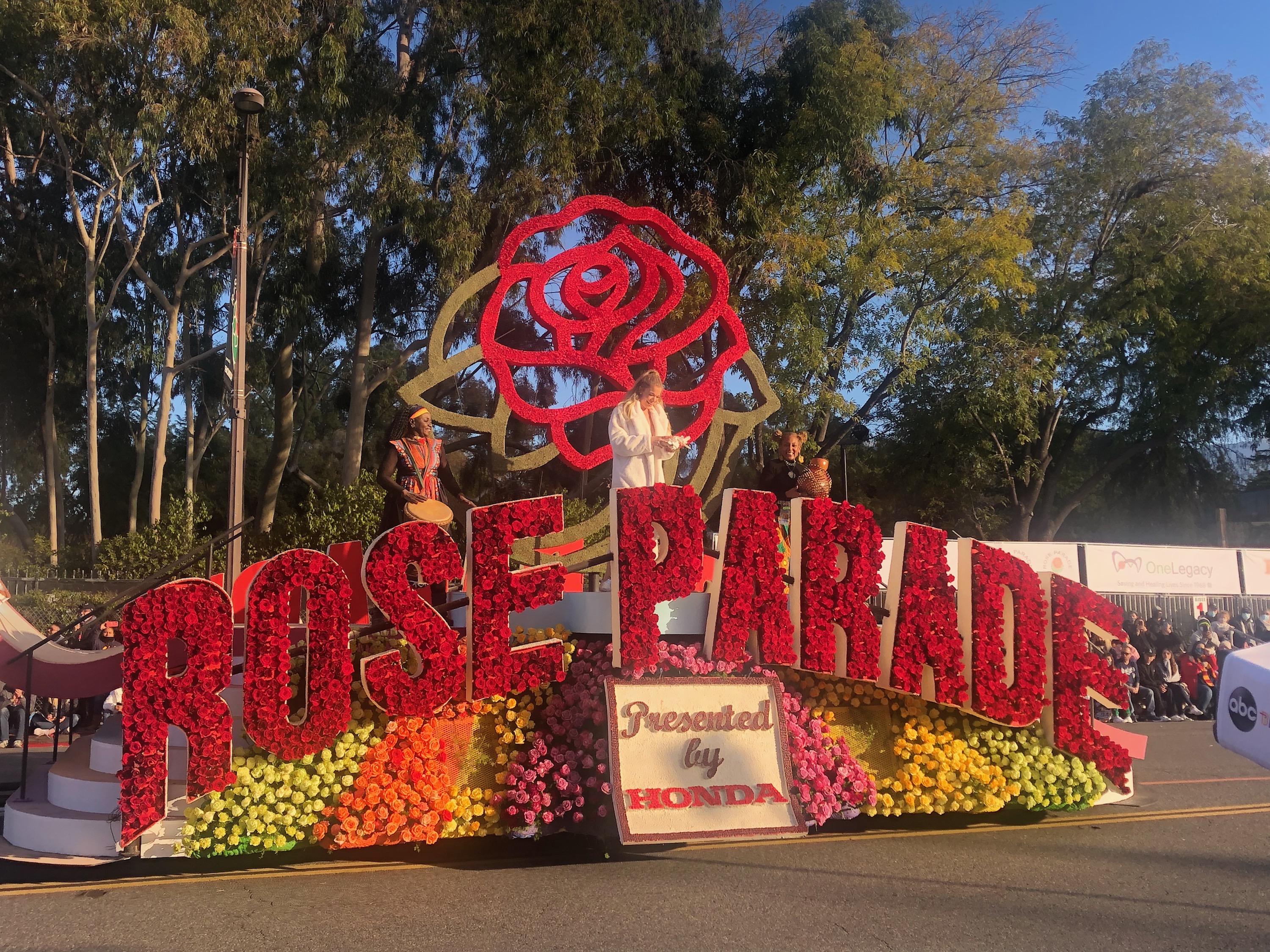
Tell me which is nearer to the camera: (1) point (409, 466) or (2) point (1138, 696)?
(1) point (409, 466)

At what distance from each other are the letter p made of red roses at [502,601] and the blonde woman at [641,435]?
Answer: 4.44 feet

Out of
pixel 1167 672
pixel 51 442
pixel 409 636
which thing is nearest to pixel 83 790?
pixel 409 636

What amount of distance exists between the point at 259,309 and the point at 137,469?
8446 millimetres

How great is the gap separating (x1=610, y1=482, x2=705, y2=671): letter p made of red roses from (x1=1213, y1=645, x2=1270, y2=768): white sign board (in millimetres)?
3537

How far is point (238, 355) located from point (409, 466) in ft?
14.8

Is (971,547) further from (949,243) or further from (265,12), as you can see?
(265,12)

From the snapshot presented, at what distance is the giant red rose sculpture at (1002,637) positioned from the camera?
7723mm

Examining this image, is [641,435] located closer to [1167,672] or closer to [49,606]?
[1167,672]

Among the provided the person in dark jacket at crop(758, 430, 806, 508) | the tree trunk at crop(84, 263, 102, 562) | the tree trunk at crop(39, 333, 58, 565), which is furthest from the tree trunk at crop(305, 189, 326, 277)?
the person in dark jacket at crop(758, 430, 806, 508)

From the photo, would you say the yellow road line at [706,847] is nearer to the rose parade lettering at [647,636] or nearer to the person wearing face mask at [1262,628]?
the rose parade lettering at [647,636]

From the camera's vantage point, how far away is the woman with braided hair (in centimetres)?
819

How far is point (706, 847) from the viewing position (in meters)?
7.32

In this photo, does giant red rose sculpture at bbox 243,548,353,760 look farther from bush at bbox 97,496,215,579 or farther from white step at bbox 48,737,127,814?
bush at bbox 97,496,215,579

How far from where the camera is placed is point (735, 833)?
6.61 metres
